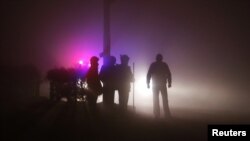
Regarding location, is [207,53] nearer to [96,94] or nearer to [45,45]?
[45,45]

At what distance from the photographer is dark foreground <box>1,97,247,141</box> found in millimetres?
9422

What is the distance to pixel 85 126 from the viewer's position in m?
10.8

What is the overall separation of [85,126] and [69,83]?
6.43 metres

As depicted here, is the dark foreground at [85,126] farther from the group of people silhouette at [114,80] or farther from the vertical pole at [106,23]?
the vertical pole at [106,23]

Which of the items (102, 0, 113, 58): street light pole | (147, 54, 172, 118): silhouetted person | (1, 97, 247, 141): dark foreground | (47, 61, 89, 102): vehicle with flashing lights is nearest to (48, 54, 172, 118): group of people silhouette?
(147, 54, 172, 118): silhouetted person

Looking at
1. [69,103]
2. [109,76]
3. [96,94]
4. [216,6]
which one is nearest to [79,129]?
[96,94]

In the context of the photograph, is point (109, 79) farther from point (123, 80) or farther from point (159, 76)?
point (159, 76)

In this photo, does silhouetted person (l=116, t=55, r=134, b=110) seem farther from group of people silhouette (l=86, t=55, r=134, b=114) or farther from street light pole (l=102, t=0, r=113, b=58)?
street light pole (l=102, t=0, r=113, b=58)

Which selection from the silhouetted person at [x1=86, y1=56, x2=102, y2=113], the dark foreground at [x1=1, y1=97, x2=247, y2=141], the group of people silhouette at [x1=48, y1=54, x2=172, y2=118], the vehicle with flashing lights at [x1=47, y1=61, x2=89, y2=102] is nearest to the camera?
the dark foreground at [x1=1, y1=97, x2=247, y2=141]

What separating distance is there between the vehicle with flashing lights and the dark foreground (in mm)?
1247

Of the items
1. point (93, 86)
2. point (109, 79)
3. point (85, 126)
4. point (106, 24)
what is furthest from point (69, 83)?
point (85, 126)

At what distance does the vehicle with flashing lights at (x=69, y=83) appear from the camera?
604 inches

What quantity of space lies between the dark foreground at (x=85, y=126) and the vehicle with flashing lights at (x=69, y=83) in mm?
1247

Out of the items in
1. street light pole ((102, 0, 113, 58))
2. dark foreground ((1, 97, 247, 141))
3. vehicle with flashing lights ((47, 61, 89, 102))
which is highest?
street light pole ((102, 0, 113, 58))
